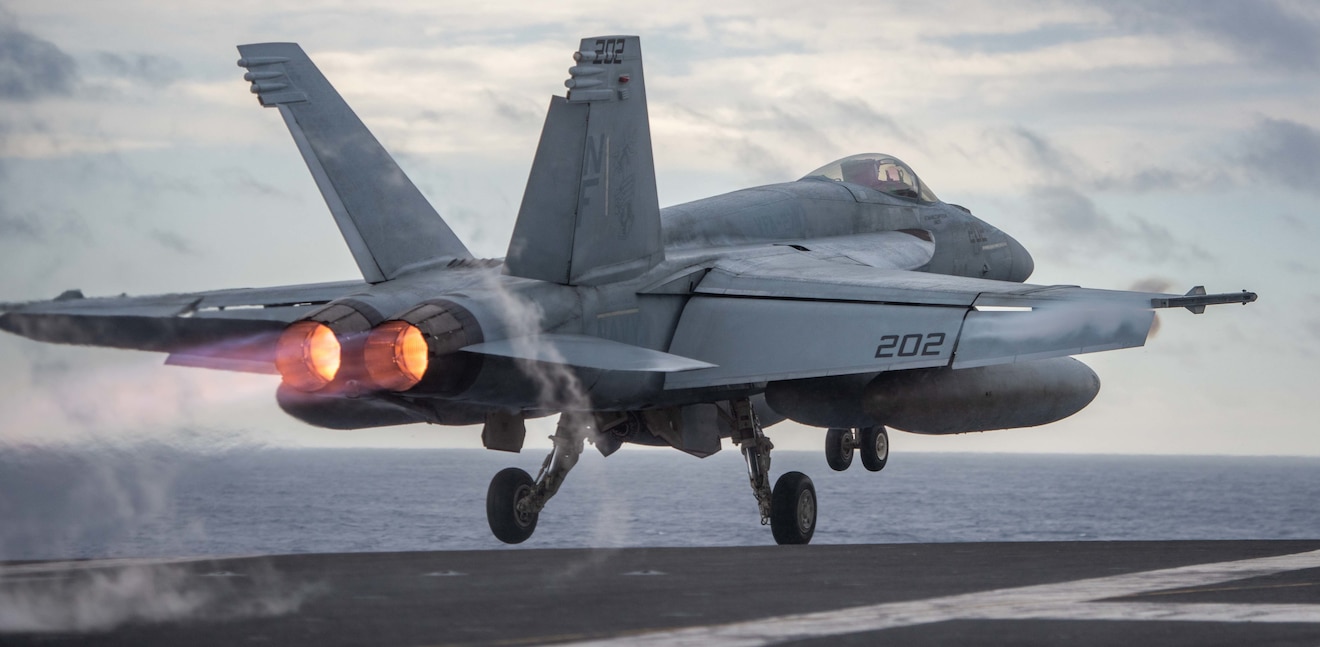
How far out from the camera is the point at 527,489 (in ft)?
58.0

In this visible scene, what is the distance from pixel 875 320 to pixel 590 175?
3.52 meters

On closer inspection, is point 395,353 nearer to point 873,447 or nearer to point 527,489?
point 527,489

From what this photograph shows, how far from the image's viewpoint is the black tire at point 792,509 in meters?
17.2

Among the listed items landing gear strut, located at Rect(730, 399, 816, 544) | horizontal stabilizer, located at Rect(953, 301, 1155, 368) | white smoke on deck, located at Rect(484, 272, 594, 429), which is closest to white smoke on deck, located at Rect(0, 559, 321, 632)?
white smoke on deck, located at Rect(484, 272, 594, 429)

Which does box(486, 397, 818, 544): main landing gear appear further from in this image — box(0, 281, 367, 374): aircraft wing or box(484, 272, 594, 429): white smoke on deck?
box(0, 281, 367, 374): aircraft wing

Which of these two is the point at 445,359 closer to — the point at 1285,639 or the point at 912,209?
the point at 1285,639

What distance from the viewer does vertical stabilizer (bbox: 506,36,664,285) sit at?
14.4 meters

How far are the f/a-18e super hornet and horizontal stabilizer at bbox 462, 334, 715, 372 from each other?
1.3 inches

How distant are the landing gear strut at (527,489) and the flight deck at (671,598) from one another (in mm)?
1841

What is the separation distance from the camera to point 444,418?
14547mm

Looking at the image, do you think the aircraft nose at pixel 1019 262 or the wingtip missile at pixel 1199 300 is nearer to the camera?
the wingtip missile at pixel 1199 300

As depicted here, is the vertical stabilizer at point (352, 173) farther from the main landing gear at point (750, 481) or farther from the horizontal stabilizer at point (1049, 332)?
the horizontal stabilizer at point (1049, 332)

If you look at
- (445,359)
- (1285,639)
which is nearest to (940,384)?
(445,359)

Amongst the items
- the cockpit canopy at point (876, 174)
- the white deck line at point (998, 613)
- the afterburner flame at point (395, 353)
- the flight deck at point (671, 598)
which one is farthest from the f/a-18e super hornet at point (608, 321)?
the white deck line at point (998, 613)
